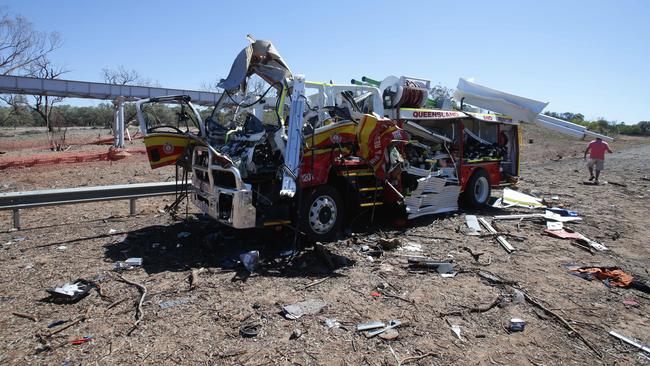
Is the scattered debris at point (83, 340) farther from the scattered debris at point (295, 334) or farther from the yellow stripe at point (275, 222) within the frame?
the yellow stripe at point (275, 222)

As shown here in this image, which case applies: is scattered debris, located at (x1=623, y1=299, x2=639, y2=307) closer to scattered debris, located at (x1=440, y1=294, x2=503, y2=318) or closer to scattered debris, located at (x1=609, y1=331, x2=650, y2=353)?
scattered debris, located at (x1=609, y1=331, x2=650, y2=353)

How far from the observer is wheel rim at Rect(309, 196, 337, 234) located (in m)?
6.48

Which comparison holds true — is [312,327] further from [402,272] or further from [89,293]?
[89,293]

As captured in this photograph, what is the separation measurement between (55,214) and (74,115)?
5085cm

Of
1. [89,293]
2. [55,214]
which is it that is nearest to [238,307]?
Result: [89,293]

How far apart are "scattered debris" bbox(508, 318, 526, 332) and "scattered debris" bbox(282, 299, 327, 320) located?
1.78 meters

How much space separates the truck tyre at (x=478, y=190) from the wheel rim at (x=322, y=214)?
4308mm

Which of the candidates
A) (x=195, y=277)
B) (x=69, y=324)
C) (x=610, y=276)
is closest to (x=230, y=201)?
(x=195, y=277)

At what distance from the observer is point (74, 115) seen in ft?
171

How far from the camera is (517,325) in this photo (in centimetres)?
423

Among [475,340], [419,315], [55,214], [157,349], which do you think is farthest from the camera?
[55,214]

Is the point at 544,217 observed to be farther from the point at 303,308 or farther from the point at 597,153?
the point at 597,153

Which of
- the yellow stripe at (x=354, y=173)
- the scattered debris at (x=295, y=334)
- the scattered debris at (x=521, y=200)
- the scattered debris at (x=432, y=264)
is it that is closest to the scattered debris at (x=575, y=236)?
the scattered debris at (x=521, y=200)

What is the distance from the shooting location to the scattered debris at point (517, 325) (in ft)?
13.7
